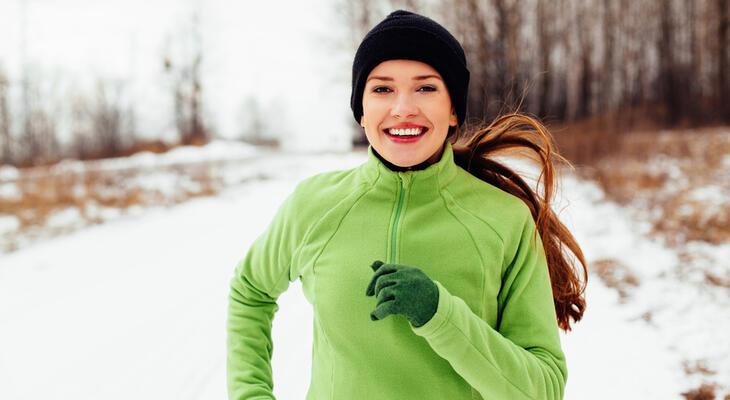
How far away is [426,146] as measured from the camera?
135 cm

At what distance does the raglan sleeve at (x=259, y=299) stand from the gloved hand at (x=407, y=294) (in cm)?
40

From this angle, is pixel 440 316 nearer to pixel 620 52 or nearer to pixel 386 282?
pixel 386 282

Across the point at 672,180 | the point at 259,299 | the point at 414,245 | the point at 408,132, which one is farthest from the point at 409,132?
the point at 672,180

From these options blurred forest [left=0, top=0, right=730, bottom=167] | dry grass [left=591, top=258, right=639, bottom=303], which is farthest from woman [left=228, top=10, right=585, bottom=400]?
blurred forest [left=0, top=0, right=730, bottom=167]

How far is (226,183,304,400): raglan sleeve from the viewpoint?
1500 mm

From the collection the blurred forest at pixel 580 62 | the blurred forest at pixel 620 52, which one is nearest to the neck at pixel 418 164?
the blurred forest at pixel 580 62

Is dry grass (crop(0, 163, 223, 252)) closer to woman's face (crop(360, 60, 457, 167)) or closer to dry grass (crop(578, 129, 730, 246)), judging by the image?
woman's face (crop(360, 60, 457, 167))

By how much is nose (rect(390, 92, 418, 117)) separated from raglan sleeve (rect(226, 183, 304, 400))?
35 cm

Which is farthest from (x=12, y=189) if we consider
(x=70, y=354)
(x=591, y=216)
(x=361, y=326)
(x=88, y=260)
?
(x=361, y=326)

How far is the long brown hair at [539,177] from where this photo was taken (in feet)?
5.14

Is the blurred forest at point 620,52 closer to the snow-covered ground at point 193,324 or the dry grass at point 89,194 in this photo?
the dry grass at point 89,194

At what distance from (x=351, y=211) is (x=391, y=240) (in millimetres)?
127

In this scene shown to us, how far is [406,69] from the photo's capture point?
134 centimetres

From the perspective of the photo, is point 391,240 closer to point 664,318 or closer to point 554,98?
point 664,318
